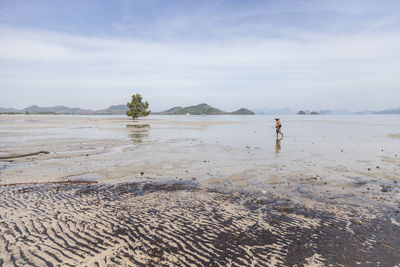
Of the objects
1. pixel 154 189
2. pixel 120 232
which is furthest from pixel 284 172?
pixel 120 232

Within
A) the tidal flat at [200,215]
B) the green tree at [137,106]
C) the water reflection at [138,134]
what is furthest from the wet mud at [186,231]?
the green tree at [137,106]

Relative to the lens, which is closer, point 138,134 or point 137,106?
point 138,134

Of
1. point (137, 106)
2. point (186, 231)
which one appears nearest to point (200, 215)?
point (186, 231)

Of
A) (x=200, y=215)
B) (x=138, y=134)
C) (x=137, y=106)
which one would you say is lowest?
(x=200, y=215)

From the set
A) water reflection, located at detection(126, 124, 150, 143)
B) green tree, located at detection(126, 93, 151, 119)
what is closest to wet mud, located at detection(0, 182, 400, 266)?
water reflection, located at detection(126, 124, 150, 143)

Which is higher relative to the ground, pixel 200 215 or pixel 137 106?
pixel 137 106

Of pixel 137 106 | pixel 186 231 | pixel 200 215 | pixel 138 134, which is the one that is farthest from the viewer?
pixel 137 106

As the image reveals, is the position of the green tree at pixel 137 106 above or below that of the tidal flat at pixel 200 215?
above

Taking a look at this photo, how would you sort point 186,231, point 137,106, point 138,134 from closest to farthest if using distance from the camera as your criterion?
point 186,231, point 138,134, point 137,106

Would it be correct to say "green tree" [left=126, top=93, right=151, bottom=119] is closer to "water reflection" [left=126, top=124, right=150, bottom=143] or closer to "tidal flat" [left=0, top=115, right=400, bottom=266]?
"water reflection" [left=126, top=124, right=150, bottom=143]

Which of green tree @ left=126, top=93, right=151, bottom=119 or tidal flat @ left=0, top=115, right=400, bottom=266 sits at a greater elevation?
green tree @ left=126, top=93, right=151, bottom=119

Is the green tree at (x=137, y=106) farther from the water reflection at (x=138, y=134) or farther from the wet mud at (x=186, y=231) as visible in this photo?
the wet mud at (x=186, y=231)

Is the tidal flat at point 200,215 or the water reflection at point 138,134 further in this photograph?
the water reflection at point 138,134

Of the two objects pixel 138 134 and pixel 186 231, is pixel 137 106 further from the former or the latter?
pixel 186 231
